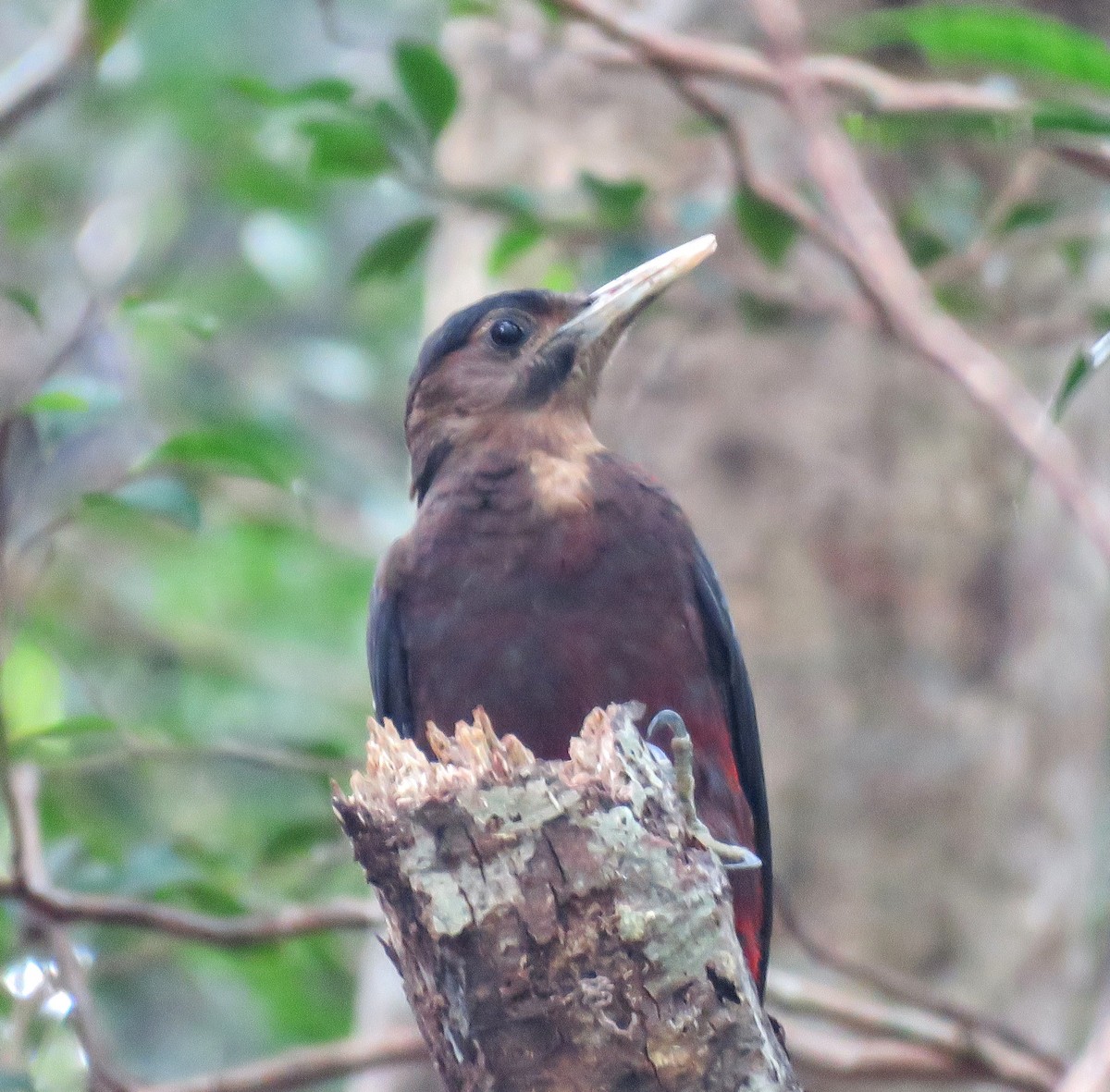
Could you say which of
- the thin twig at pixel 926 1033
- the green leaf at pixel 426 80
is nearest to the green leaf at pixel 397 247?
the green leaf at pixel 426 80

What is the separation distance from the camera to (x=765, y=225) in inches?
198

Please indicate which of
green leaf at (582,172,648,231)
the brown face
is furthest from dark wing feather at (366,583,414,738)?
green leaf at (582,172,648,231)

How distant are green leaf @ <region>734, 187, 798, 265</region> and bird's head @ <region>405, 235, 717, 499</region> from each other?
465 millimetres

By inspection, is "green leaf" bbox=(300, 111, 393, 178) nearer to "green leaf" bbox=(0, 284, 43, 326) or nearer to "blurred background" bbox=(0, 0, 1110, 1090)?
"blurred background" bbox=(0, 0, 1110, 1090)

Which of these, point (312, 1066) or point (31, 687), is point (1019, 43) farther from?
point (31, 687)

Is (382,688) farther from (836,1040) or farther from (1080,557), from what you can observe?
(1080,557)

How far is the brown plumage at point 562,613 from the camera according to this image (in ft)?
12.9

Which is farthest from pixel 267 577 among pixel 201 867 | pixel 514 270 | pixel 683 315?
pixel 201 867

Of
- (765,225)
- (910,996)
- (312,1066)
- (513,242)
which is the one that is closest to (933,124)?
(765,225)

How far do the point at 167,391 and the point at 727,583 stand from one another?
12.3ft

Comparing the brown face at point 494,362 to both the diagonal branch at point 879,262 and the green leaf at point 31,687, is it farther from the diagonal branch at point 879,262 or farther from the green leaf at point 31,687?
the green leaf at point 31,687

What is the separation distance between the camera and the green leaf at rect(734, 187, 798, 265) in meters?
4.96

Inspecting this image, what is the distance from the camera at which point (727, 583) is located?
5.84 m

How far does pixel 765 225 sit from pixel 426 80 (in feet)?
3.51
